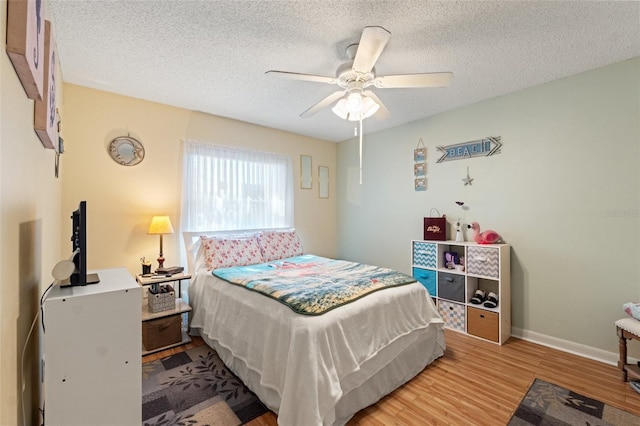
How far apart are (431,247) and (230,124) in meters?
3.00

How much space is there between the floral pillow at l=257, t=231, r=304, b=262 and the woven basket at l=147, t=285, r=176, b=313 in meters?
1.07

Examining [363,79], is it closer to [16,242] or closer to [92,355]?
[16,242]

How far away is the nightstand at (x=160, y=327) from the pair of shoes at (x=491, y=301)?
3.03 metres

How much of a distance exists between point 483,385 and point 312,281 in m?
1.51

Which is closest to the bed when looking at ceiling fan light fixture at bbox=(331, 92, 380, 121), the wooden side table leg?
the wooden side table leg

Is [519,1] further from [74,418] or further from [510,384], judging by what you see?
[74,418]

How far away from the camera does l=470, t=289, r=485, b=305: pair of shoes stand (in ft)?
9.61

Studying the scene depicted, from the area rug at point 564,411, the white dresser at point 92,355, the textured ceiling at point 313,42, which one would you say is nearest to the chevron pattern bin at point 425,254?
the area rug at point 564,411

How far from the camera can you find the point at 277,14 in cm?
176

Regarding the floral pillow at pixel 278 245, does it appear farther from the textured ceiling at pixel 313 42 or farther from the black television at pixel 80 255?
the black television at pixel 80 255

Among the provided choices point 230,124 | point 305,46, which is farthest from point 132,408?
point 230,124

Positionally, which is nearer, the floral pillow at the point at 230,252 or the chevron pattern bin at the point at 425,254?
the floral pillow at the point at 230,252

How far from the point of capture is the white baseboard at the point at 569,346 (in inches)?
94.1

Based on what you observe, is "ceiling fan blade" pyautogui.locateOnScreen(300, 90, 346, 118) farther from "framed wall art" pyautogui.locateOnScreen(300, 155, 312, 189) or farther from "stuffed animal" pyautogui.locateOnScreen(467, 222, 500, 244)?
"stuffed animal" pyautogui.locateOnScreen(467, 222, 500, 244)
